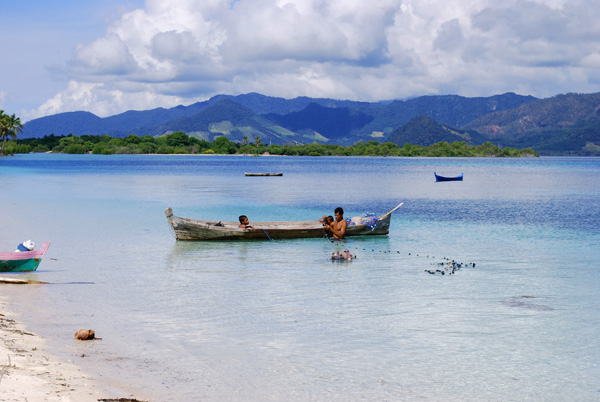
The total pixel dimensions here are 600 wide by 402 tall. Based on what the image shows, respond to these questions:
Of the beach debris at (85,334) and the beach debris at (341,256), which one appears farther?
the beach debris at (341,256)

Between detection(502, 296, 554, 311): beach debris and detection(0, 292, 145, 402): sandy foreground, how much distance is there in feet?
37.9

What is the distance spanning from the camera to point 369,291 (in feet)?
61.3

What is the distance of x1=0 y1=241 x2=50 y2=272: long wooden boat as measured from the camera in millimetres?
18688

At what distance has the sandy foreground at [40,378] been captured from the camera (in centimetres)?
876

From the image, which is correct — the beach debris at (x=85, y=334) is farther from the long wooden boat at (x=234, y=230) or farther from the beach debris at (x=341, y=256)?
the long wooden boat at (x=234, y=230)

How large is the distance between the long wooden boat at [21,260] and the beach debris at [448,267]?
44.0 feet

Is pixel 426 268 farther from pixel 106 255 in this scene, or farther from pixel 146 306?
pixel 106 255

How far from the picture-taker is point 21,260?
62.0 ft

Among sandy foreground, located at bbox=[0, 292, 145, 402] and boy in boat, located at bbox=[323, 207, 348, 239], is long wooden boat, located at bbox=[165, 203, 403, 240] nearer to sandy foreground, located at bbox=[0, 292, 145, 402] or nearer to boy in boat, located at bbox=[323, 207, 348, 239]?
boy in boat, located at bbox=[323, 207, 348, 239]

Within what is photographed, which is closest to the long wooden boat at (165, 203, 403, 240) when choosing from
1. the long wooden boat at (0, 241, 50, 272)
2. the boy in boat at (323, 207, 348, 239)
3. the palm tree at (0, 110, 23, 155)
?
the boy in boat at (323, 207, 348, 239)

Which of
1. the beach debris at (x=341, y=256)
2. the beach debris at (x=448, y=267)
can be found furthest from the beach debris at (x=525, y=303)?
the beach debris at (x=341, y=256)

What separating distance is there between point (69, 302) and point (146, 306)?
2164 millimetres

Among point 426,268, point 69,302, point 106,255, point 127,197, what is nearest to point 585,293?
point 426,268

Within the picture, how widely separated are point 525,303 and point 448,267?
18.5 ft
